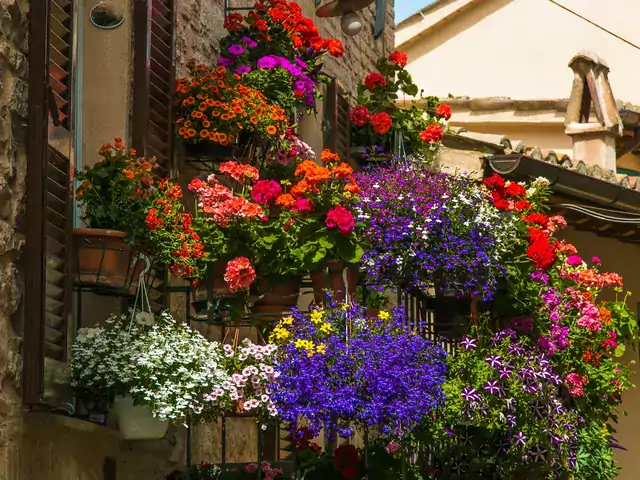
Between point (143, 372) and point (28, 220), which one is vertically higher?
point (28, 220)

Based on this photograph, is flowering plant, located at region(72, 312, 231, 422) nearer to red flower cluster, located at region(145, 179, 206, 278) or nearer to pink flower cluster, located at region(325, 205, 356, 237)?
red flower cluster, located at region(145, 179, 206, 278)

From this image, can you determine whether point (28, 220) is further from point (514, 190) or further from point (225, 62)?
point (514, 190)

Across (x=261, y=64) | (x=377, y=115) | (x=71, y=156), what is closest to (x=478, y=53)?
(x=377, y=115)

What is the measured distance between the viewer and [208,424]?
8.39 meters

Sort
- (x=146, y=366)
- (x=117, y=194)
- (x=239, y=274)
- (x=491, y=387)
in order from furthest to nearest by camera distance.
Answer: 1. (x=491, y=387)
2. (x=239, y=274)
3. (x=117, y=194)
4. (x=146, y=366)

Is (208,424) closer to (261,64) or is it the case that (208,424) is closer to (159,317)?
(159,317)

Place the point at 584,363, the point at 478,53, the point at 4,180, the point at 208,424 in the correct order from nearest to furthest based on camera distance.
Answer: the point at 4,180
the point at 208,424
the point at 584,363
the point at 478,53

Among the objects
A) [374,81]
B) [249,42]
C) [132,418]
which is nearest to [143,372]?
[132,418]

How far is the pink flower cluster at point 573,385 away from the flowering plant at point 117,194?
3.88 m

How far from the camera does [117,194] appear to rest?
22.3ft

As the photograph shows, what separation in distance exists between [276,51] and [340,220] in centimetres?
167

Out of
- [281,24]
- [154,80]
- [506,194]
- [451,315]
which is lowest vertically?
[451,315]

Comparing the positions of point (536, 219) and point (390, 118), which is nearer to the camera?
point (536, 219)

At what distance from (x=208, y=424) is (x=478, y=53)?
11314mm
